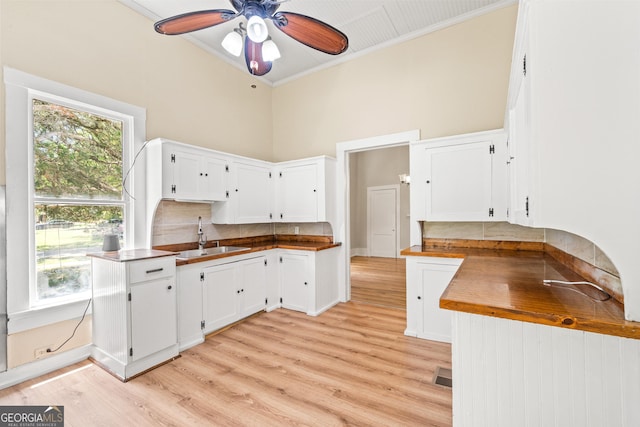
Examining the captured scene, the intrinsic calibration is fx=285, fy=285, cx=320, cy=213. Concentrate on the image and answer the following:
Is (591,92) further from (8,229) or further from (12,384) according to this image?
(12,384)

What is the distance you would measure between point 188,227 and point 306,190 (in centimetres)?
156

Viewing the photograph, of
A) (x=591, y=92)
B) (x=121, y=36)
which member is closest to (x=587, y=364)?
(x=591, y=92)

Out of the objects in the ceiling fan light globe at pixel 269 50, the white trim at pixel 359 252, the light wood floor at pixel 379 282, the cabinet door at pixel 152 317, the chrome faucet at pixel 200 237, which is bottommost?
the light wood floor at pixel 379 282

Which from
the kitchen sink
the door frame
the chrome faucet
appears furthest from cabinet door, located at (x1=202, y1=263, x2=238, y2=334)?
the door frame

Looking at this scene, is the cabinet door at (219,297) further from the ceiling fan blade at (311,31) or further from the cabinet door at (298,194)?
the ceiling fan blade at (311,31)

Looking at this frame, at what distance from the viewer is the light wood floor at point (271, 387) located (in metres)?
1.79

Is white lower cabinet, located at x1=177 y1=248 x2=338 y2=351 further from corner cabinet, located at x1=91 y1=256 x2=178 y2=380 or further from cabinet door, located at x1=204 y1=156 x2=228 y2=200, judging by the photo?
cabinet door, located at x1=204 y1=156 x2=228 y2=200

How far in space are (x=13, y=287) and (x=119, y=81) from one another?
1.98 m

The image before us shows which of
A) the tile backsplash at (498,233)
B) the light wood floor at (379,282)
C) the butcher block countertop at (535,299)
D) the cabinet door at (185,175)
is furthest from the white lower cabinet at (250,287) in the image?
the butcher block countertop at (535,299)

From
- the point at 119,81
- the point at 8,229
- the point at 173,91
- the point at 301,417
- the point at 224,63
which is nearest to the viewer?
the point at 301,417

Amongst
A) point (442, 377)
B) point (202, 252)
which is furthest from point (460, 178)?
point (202, 252)

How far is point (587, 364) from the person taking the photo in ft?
3.35

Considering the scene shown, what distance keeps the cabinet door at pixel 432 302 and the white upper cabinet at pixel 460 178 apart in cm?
54

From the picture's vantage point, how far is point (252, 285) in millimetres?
3453
